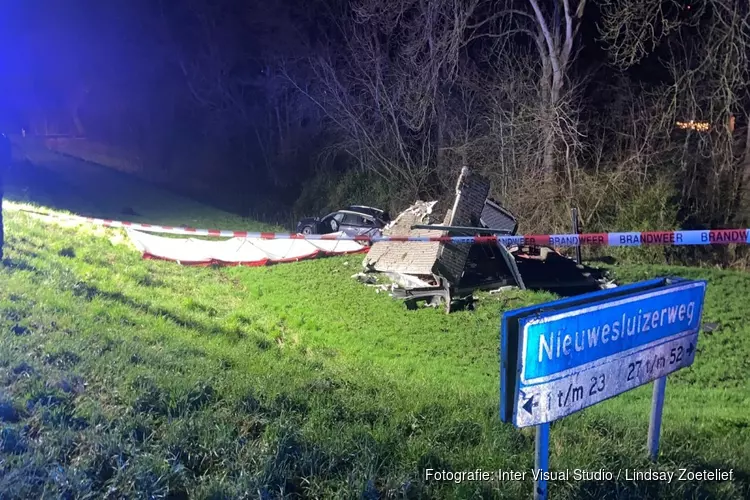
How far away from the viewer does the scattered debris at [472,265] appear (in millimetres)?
→ 11797

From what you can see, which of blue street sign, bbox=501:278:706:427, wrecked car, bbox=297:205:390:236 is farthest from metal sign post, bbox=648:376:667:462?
wrecked car, bbox=297:205:390:236

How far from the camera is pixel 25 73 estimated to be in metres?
35.8

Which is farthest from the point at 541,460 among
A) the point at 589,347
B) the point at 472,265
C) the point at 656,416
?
the point at 472,265

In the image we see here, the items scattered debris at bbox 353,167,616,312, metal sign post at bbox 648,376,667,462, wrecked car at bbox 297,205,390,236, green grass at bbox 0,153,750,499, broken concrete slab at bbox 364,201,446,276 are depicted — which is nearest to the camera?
green grass at bbox 0,153,750,499

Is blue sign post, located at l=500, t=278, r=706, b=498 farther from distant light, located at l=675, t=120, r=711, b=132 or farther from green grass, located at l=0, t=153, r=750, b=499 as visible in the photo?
distant light, located at l=675, t=120, r=711, b=132

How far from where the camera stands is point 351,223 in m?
19.9

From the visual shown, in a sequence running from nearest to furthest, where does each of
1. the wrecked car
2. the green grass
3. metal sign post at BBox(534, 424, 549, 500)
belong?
metal sign post at BBox(534, 424, 549, 500), the green grass, the wrecked car

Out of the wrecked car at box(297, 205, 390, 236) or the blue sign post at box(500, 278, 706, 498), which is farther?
the wrecked car at box(297, 205, 390, 236)

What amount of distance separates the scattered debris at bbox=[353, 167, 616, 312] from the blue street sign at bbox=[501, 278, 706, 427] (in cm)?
746

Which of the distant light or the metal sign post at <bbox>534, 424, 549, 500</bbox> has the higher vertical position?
the distant light

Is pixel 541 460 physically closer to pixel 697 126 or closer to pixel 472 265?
pixel 472 265

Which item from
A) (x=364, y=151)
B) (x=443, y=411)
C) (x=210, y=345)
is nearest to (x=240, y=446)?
(x=443, y=411)

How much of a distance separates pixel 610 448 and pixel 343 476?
179cm

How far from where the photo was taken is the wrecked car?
19.4m
